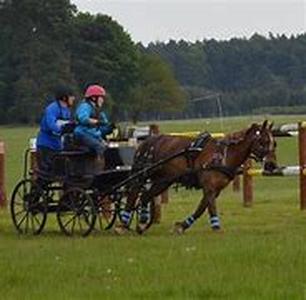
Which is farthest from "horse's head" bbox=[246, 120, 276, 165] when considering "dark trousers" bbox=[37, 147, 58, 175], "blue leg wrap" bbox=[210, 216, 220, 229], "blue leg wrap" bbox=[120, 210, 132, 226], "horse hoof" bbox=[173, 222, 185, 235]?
"dark trousers" bbox=[37, 147, 58, 175]

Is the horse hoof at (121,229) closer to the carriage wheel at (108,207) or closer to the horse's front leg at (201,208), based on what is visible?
the carriage wheel at (108,207)

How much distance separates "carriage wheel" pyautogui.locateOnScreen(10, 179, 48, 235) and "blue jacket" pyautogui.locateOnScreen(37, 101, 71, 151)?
565 mm

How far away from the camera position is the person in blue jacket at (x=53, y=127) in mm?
15109

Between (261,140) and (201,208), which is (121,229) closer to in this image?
(201,208)

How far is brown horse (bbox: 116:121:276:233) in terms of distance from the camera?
14.4 metres

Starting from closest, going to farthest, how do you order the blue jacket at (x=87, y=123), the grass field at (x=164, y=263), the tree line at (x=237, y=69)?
the grass field at (x=164, y=263) → the blue jacket at (x=87, y=123) → the tree line at (x=237, y=69)

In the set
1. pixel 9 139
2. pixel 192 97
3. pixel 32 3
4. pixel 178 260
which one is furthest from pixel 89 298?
pixel 192 97

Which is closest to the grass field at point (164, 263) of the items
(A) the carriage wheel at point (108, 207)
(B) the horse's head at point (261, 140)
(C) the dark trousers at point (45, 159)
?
(A) the carriage wheel at point (108, 207)

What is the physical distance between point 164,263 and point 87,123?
423 cm

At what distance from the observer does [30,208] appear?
15258mm

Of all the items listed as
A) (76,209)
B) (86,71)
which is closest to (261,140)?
(76,209)

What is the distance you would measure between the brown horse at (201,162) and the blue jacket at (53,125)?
1088mm

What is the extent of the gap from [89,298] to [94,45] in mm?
84548

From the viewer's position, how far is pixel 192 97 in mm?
124625
